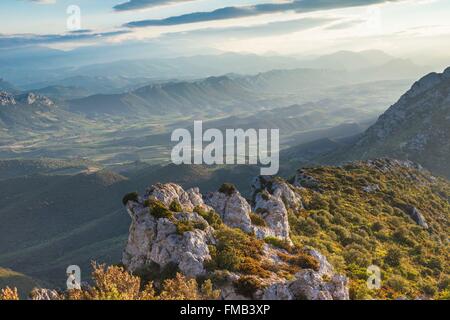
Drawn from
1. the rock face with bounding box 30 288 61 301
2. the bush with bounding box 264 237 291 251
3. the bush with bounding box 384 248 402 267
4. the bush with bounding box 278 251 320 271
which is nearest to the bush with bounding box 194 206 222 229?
the bush with bounding box 264 237 291 251

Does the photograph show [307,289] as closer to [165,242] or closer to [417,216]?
[165,242]

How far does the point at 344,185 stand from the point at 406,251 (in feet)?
95.0

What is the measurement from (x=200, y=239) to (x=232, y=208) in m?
15.1

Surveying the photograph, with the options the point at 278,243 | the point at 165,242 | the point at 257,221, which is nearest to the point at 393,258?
the point at 257,221

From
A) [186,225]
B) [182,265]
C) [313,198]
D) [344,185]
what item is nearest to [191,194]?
[186,225]

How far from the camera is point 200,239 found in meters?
35.1

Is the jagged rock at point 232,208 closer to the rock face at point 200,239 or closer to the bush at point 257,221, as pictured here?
the rock face at point 200,239

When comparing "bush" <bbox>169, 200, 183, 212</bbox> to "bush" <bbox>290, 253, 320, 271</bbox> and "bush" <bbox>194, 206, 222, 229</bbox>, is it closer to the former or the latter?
"bush" <bbox>194, 206, 222, 229</bbox>
